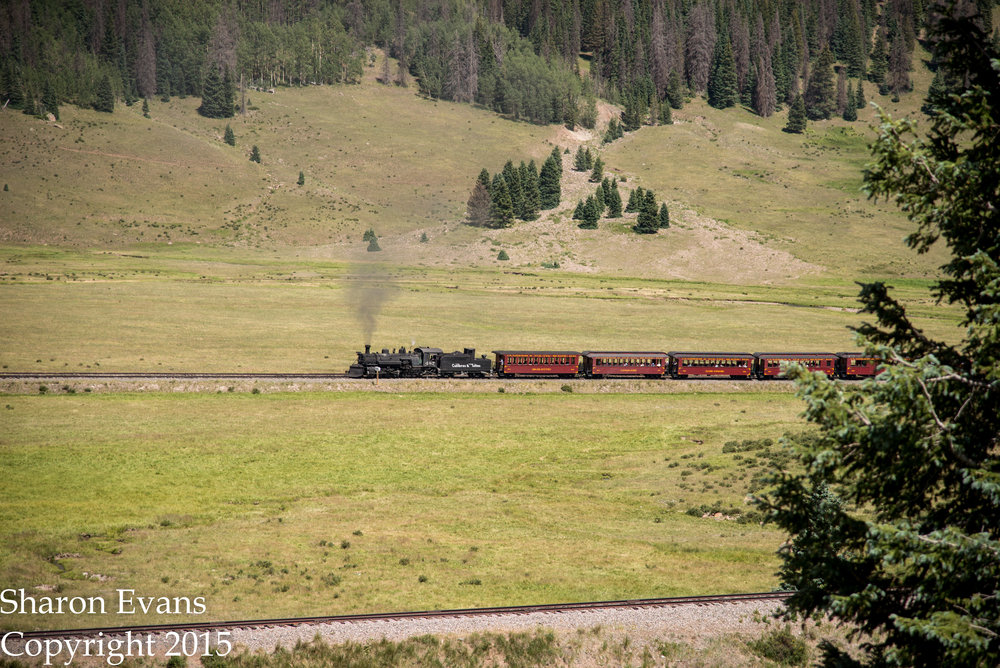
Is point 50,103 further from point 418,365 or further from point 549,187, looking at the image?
point 418,365

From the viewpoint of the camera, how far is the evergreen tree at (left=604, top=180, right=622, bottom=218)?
173875mm

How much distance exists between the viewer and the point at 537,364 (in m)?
64.1

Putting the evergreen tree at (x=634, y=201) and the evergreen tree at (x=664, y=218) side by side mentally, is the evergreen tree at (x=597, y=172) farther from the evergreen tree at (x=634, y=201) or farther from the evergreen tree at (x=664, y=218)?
the evergreen tree at (x=664, y=218)

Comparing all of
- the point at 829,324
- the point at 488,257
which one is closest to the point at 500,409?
the point at 829,324

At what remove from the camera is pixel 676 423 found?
5359 centimetres

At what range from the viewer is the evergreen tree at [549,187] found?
180 m

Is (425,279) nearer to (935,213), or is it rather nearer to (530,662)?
(530,662)

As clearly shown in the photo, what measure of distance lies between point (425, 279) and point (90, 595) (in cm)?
9906

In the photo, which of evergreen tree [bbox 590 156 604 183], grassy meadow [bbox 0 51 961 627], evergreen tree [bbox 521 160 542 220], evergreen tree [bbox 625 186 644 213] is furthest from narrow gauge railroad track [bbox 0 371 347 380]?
evergreen tree [bbox 590 156 604 183]

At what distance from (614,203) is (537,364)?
116 metres

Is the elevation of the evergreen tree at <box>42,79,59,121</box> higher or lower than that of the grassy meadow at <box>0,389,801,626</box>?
higher

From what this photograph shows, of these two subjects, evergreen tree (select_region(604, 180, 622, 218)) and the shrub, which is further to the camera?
evergreen tree (select_region(604, 180, 622, 218))

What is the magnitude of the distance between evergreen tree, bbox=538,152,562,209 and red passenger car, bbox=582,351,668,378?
117 metres

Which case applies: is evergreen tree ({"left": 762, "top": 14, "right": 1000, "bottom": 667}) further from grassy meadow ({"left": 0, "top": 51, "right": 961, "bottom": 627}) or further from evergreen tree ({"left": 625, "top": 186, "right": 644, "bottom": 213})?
evergreen tree ({"left": 625, "top": 186, "right": 644, "bottom": 213})
